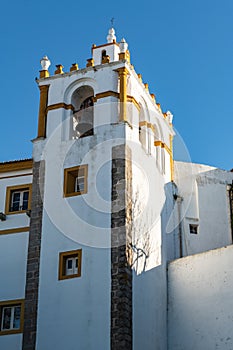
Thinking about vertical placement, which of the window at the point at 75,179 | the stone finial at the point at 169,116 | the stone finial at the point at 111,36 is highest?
the stone finial at the point at 111,36

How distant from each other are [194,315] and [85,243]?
15.0ft

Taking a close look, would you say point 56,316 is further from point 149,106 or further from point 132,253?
point 149,106

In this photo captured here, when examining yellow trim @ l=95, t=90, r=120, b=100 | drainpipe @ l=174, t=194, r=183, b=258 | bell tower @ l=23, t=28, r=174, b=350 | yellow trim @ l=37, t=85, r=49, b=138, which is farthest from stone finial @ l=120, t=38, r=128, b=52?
drainpipe @ l=174, t=194, r=183, b=258

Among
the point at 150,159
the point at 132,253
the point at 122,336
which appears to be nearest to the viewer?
the point at 122,336

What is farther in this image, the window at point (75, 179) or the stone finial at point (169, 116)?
the stone finial at point (169, 116)

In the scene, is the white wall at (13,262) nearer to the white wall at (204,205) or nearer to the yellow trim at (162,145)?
the yellow trim at (162,145)

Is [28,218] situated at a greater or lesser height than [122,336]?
greater

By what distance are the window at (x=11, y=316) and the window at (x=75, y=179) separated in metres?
4.13

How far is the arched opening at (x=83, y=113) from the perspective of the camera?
2570 cm

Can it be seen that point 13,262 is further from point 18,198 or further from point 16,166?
point 16,166

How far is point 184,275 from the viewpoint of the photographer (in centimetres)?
2409

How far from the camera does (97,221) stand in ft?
73.1

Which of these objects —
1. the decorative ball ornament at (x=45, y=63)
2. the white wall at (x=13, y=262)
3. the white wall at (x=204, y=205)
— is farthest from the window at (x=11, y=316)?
the decorative ball ornament at (x=45, y=63)

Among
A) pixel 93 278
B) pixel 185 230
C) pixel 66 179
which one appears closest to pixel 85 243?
pixel 93 278
